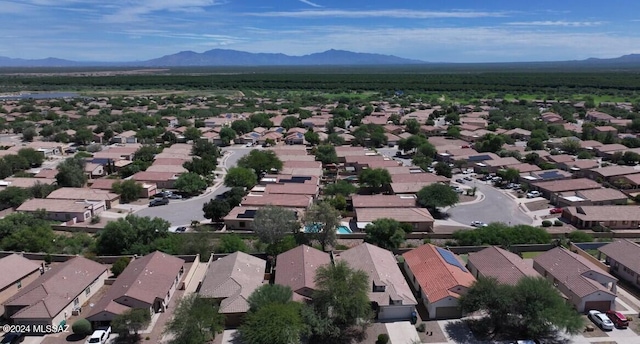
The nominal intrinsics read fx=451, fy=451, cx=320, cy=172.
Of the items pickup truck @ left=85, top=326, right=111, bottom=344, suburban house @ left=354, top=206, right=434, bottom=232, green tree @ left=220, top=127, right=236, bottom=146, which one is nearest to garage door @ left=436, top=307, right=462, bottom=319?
suburban house @ left=354, top=206, right=434, bottom=232

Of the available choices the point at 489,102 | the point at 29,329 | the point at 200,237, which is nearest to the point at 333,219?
the point at 200,237

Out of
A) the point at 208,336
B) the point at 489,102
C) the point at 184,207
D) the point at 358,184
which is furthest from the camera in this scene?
the point at 489,102

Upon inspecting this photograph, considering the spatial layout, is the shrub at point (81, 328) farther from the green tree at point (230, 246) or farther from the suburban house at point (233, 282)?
the green tree at point (230, 246)

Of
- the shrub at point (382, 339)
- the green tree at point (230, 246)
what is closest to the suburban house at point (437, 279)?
the shrub at point (382, 339)

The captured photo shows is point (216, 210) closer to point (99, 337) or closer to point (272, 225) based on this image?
point (272, 225)

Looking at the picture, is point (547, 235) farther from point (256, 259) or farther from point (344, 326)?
point (256, 259)

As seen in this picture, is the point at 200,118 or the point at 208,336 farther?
the point at 200,118
